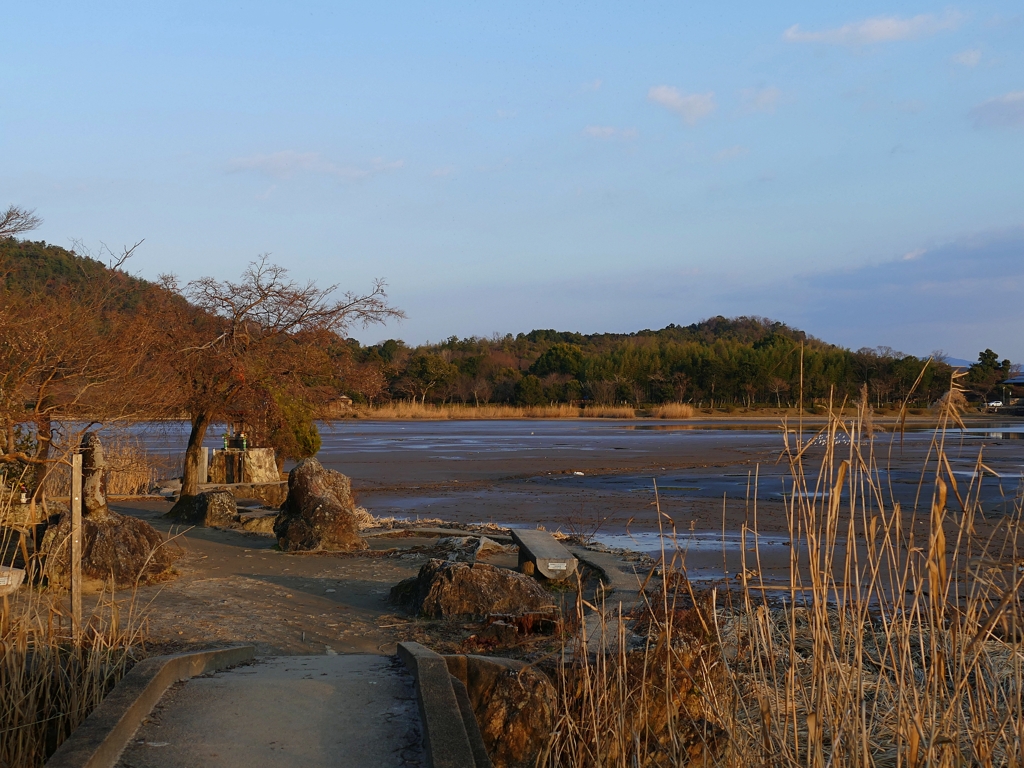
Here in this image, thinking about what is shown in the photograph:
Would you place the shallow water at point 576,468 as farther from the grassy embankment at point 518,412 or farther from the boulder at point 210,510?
the grassy embankment at point 518,412

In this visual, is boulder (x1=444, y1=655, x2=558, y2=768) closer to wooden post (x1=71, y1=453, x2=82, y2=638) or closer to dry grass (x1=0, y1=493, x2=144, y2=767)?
dry grass (x1=0, y1=493, x2=144, y2=767)

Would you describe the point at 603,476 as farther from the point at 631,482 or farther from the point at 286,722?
the point at 286,722

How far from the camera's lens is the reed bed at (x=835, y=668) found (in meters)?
3.41

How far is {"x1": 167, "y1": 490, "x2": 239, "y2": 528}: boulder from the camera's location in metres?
13.2

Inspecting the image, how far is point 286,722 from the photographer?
176 inches

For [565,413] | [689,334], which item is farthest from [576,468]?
[689,334]

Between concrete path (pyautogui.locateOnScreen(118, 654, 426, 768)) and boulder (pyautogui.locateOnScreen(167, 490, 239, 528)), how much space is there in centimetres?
824

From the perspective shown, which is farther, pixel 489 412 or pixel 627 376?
pixel 627 376

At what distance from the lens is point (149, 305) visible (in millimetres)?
A: 13508

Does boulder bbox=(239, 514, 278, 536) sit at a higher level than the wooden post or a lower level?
lower

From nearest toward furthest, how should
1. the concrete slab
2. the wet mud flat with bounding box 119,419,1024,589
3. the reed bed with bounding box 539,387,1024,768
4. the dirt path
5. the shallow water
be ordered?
the reed bed with bounding box 539,387,1024,768 < the dirt path < the concrete slab < the wet mud flat with bounding box 119,419,1024,589 < the shallow water

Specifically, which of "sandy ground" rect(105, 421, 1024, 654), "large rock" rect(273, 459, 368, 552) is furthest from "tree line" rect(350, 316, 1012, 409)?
"large rock" rect(273, 459, 368, 552)

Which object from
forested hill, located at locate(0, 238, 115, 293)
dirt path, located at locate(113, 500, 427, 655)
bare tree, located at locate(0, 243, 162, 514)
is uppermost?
forested hill, located at locate(0, 238, 115, 293)

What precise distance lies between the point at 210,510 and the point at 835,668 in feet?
35.6
